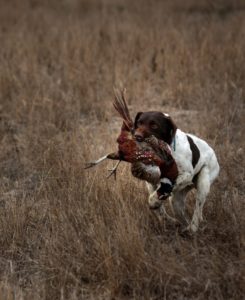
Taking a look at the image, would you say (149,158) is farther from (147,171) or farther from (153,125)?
(153,125)

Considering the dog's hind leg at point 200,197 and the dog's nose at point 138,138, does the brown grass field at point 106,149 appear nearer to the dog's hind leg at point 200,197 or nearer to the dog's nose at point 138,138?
the dog's hind leg at point 200,197

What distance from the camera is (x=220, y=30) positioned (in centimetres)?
872

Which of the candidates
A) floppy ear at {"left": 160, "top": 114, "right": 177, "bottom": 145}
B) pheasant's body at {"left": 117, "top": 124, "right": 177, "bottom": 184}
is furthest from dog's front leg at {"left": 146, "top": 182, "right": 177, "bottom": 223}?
floppy ear at {"left": 160, "top": 114, "right": 177, "bottom": 145}

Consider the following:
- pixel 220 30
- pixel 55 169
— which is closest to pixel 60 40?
pixel 220 30

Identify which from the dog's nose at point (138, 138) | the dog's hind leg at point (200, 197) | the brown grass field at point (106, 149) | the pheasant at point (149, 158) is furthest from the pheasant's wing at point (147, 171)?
the dog's hind leg at point (200, 197)

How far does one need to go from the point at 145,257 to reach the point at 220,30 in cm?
599

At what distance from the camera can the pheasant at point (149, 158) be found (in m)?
3.30

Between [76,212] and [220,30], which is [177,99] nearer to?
[220,30]

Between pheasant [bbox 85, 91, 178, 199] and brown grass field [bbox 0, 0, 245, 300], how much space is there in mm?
278

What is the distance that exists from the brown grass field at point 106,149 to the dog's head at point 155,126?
1.61ft

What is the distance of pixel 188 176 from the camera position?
3.54 meters

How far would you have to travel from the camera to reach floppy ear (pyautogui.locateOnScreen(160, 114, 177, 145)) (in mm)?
3420

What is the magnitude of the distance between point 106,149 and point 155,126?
1819mm

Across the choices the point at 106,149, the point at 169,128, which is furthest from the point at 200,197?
the point at 106,149
